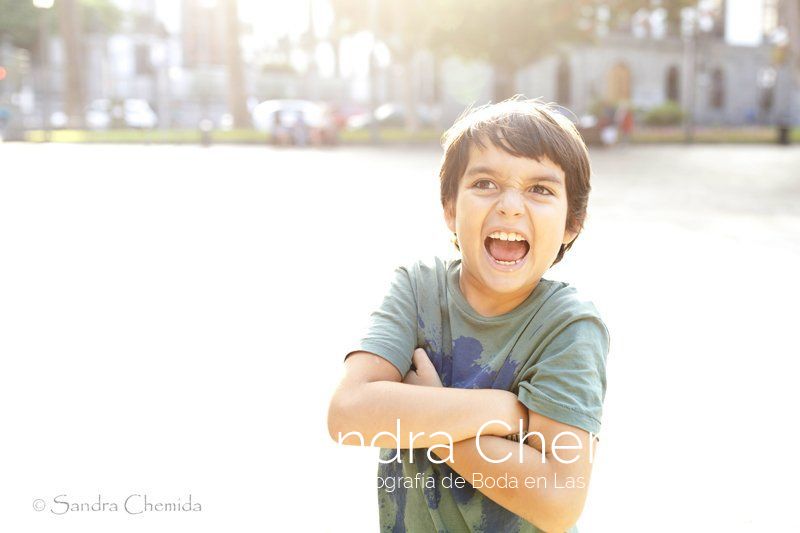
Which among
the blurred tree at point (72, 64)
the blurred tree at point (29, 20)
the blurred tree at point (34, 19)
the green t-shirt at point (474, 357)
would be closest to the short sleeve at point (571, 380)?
the green t-shirt at point (474, 357)

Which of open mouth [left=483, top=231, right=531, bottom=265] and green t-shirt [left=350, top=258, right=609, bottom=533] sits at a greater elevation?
open mouth [left=483, top=231, right=531, bottom=265]

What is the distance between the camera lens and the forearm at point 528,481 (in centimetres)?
185

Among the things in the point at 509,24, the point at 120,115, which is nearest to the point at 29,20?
the point at 120,115

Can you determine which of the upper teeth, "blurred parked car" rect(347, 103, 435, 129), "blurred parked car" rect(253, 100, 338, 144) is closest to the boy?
the upper teeth

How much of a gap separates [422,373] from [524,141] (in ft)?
1.60

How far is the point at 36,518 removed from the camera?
3244mm

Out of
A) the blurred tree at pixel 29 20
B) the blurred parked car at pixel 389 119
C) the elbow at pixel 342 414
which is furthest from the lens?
the blurred tree at pixel 29 20

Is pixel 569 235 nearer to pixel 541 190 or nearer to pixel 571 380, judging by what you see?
pixel 541 190

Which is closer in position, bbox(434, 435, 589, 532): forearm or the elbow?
bbox(434, 435, 589, 532): forearm

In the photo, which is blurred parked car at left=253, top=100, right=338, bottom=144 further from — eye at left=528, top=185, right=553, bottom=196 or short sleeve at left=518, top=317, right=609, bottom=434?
short sleeve at left=518, top=317, right=609, bottom=434

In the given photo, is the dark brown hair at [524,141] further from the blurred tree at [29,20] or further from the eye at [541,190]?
the blurred tree at [29,20]

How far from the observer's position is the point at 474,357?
200 centimetres

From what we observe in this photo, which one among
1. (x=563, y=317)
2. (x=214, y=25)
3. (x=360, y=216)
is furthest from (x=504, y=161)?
(x=214, y=25)

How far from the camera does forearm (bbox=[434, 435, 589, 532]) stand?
1.85 meters
